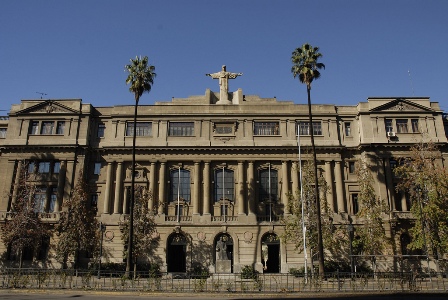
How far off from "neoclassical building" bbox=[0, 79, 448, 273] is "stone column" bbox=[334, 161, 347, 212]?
0.12 metres

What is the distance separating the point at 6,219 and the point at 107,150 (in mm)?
13982

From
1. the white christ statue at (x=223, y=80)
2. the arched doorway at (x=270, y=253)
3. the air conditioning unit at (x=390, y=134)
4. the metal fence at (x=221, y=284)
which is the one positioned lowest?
the metal fence at (x=221, y=284)

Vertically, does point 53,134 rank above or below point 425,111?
below

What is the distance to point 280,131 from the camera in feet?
172

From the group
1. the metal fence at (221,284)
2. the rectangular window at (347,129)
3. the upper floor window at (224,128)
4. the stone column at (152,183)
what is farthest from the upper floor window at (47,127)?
the rectangular window at (347,129)

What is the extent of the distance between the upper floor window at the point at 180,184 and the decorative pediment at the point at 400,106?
84.6ft

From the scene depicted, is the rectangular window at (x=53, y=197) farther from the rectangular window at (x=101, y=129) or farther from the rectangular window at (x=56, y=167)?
the rectangular window at (x=101, y=129)

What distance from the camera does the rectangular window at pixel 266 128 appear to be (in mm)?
52500

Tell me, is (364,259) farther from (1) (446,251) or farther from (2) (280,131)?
(2) (280,131)

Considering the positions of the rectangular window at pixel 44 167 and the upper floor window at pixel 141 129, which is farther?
the upper floor window at pixel 141 129

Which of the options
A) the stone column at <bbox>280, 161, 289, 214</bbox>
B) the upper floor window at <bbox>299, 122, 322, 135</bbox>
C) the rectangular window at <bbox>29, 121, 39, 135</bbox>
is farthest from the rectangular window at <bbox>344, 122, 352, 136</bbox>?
the rectangular window at <bbox>29, 121, 39, 135</bbox>

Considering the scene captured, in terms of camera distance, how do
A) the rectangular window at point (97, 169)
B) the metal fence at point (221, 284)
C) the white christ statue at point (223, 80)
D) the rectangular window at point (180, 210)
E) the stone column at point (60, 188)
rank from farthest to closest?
the white christ statue at point (223, 80) < the rectangular window at point (97, 169) < the rectangular window at point (180, 210) < the stone column at point (60, 188) < the metal fence at point (221, 284)

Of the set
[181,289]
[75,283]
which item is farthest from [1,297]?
[181,289]

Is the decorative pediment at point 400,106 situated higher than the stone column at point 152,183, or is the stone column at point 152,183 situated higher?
the decorative pediment at point 400,106
